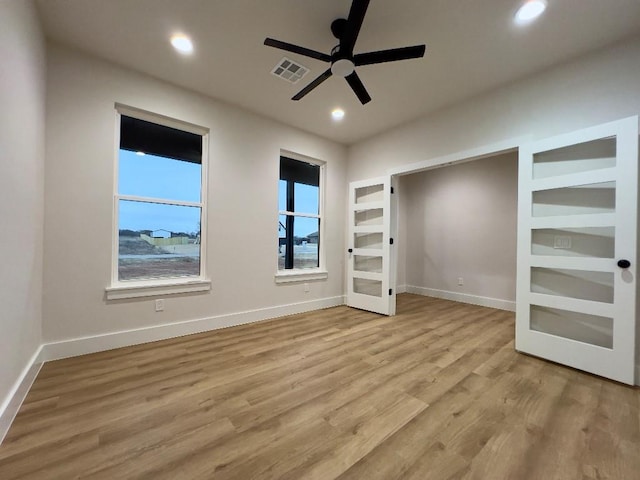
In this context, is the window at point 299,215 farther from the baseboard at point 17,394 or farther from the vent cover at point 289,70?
the baseboard at point 17,394

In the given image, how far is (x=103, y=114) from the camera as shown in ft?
8.64

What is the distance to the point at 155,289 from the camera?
2.88 m

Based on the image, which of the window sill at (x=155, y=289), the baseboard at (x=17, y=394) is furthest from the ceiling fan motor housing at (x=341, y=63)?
the baseboard at (x=17, y=394)

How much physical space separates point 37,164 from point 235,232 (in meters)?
1.84

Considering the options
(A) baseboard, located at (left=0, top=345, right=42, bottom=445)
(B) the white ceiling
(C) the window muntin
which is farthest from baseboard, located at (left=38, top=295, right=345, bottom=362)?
(B) the white ceiling

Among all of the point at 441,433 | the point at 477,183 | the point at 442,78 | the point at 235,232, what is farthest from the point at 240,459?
the point at 477,183

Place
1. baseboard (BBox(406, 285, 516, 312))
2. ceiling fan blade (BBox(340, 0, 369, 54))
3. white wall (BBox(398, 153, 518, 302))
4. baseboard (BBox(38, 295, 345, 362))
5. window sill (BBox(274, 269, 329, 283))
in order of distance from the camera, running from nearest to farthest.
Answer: ceiling fan blade (BBox(340, 0, 369, 54)) < baseboard (BBox(38, 295, 345, 362)) < window sill (BBox(274, 269, 329, 283)) < baseboard (BBox(406, 285, 516, 312)) < white wall (BBox(398, 153, 518, 302))

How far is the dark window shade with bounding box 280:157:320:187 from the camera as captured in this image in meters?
4.19

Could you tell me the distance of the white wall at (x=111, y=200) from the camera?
2.44 meters

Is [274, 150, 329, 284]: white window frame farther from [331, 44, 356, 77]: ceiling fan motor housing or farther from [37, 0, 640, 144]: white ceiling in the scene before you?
[331, 44, 356, 77]: ceiling fan motor housing

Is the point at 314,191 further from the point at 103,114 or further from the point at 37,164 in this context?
the point at 37,164

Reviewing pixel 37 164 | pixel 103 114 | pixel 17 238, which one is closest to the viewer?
pixel 17 238

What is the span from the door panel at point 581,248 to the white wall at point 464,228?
207 centimetres

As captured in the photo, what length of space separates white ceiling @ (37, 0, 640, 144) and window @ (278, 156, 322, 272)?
1.33m
